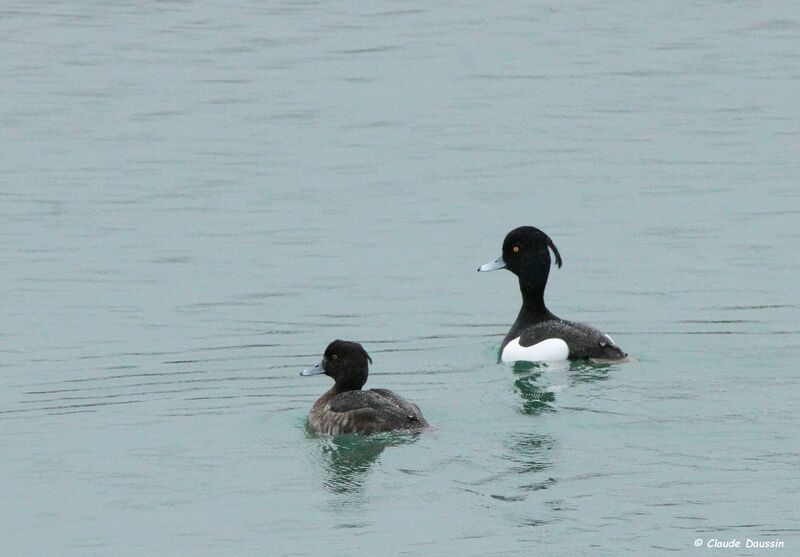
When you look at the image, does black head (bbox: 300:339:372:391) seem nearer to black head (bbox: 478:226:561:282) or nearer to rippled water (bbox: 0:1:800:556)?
rippled water (bbox: 0:1:800:556)

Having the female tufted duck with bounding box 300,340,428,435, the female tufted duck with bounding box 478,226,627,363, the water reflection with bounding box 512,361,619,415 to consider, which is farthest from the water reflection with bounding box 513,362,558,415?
the female tufted duck with bounding box 300,340,428,435

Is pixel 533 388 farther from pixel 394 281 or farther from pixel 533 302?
pixel 394 281

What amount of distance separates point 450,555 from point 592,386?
4.78m

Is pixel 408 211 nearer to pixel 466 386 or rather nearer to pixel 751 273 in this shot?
pixel 751 273

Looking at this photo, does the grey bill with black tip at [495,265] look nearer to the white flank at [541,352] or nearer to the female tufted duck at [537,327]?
the female tufted duck at [537,327]

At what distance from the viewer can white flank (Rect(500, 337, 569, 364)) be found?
17969mm

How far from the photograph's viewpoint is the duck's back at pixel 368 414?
14.8 m

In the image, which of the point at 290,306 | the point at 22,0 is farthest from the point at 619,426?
the point at 22,0

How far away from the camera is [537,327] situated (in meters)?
18.6

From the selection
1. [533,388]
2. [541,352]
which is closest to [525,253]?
[541,352]

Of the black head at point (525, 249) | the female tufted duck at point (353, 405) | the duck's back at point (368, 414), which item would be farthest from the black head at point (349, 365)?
the black head at point (525, 249)

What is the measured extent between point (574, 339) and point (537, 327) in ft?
2.46

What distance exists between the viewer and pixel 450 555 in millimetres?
12258

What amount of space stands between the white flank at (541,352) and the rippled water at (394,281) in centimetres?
34
